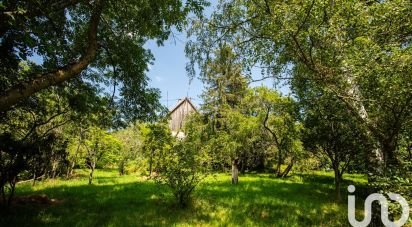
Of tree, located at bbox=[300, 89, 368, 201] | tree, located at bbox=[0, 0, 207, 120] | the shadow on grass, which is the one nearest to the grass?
the shadow on grass

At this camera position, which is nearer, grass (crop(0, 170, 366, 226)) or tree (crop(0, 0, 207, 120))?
tree (crop(0, 0, 207, 120))

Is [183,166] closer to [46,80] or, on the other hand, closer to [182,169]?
[182,169]

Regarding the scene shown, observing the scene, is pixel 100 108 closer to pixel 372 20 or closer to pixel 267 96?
pixel 372 20

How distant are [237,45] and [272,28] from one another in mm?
2652

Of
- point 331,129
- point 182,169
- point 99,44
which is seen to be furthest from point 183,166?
point 331,129

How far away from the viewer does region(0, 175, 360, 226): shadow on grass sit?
8.73m

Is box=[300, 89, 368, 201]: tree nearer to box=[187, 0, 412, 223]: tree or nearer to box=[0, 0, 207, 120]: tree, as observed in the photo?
box=[187, 0, 412, 223]: tree

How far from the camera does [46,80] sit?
18.0ft

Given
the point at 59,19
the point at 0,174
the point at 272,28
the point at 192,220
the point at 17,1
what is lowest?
the point at 192,220

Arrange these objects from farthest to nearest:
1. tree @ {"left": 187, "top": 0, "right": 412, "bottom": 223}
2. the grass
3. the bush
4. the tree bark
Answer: the bush < the grass < tree @ {"left": 187, "top": 0, "right": 412, "bottom": 223} < the tree bark

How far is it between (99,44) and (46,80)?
7.83 ft

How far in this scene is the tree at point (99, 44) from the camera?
5.93 m

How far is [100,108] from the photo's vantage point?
969 cm

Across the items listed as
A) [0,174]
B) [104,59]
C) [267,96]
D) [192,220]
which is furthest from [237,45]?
Answer: [267,96]
